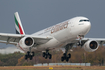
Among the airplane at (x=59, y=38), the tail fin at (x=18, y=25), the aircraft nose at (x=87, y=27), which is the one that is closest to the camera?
the aircraft nose at (x=87, y=27)

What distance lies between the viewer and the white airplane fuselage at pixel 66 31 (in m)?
32.8

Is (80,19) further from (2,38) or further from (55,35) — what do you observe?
(2,38)

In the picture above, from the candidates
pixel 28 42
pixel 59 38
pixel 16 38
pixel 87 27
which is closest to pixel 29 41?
pixel 28 42

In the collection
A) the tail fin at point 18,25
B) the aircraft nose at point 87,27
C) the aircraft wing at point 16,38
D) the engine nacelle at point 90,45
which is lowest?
the engine nacelle at point 90,45

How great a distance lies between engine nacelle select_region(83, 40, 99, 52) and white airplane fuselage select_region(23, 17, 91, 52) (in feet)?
13.2

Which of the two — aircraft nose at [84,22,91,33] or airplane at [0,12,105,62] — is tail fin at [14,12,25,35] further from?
aircraft nose at [84,22,91,33]

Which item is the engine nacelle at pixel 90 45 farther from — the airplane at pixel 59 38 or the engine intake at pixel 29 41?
the engine intake at pixel 29 41

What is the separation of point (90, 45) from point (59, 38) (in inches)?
249

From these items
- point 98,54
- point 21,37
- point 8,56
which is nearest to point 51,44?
point 21,37

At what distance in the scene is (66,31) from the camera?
34281mm

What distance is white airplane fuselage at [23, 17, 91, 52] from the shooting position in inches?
1292

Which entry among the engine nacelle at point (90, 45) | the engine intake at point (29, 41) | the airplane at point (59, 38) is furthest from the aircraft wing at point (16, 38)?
the engine nacelle at point (90, 45)

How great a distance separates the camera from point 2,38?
127 ft

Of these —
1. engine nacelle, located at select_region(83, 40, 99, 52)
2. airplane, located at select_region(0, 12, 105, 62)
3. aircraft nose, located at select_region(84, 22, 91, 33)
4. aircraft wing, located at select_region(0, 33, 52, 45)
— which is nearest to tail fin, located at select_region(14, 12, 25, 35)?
airplane, located at select_region(0, 12, 105, 62)
